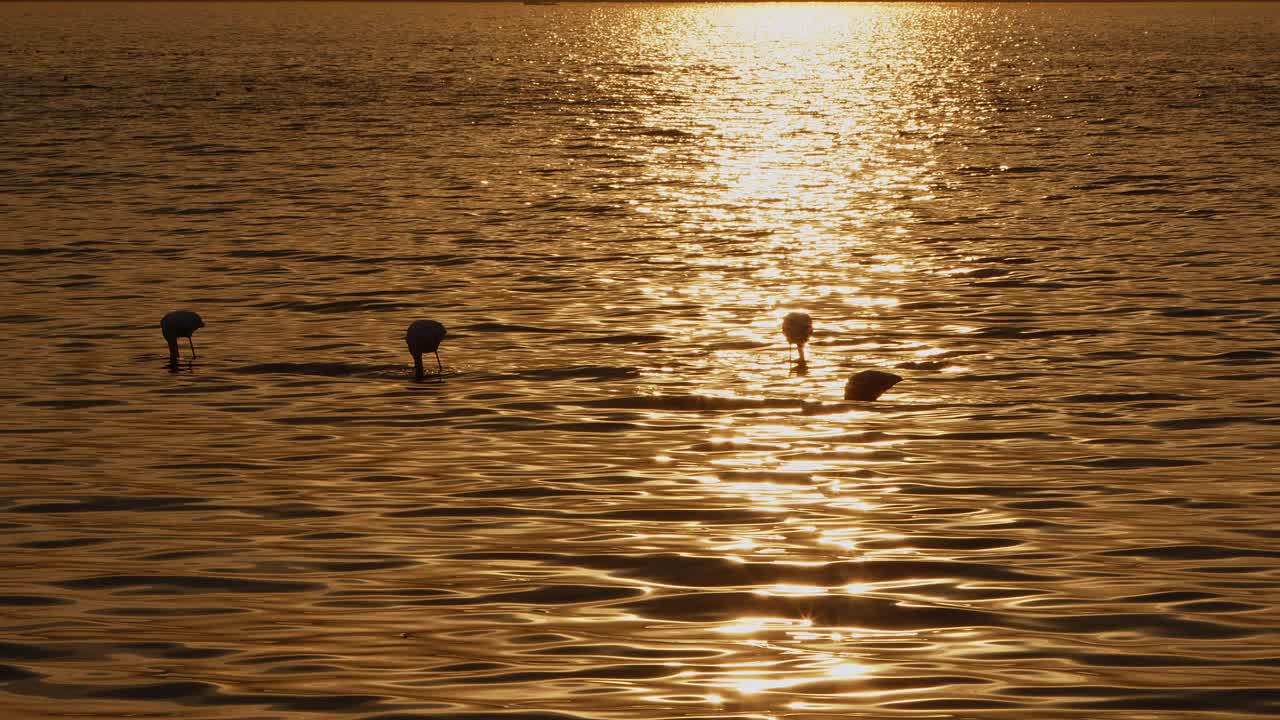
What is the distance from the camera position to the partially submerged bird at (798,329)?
65.7ft

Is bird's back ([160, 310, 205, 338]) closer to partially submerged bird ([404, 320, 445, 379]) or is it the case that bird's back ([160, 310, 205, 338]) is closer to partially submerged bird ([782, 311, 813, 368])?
partially submerged bird ([404, 320, 445, 379])

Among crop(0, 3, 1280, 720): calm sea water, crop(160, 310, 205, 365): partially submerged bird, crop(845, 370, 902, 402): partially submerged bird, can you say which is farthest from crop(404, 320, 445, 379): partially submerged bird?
crop(845, 370, 902, 402): partially submerged bird

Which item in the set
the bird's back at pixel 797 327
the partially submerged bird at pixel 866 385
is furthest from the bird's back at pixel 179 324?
the partially submerged bird at pixel 866 385

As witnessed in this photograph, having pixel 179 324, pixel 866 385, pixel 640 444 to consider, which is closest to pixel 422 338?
pixel 179 324

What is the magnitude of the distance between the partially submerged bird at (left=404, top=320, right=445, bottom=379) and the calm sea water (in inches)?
13.0

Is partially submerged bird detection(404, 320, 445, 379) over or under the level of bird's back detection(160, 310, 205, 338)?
under

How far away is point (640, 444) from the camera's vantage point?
55.7 ft

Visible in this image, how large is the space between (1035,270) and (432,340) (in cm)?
1125

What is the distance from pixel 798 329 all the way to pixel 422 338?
401 centimetres

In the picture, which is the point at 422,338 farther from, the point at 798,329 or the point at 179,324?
the point at 798,329

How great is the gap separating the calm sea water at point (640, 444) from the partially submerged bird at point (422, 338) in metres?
0.33

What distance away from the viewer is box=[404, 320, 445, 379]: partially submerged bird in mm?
Answer: 19938

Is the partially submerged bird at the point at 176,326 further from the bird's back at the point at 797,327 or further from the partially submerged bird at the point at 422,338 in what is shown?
the bird's back at the point at 797,327

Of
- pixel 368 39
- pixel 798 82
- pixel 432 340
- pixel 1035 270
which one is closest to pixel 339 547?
pixel 432 340
